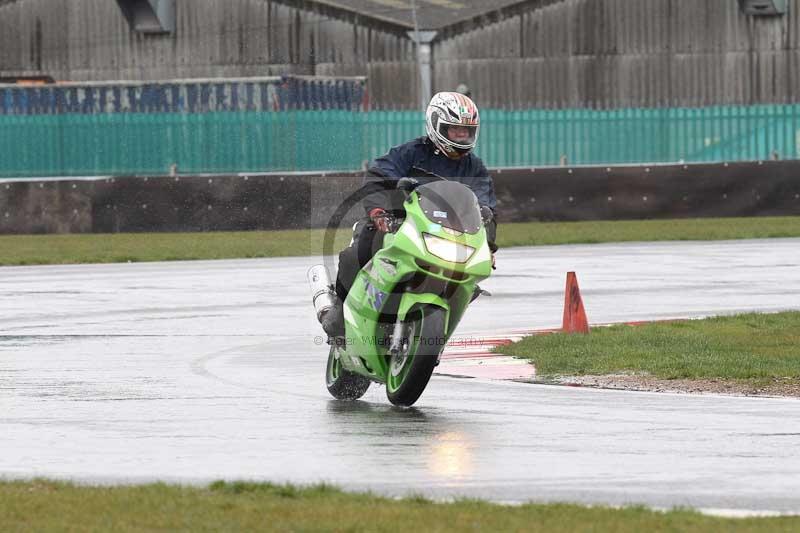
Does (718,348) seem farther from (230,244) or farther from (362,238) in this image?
(230,244)

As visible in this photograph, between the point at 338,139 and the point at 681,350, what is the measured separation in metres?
22.9

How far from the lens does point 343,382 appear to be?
12.6 m

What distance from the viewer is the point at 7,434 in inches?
421

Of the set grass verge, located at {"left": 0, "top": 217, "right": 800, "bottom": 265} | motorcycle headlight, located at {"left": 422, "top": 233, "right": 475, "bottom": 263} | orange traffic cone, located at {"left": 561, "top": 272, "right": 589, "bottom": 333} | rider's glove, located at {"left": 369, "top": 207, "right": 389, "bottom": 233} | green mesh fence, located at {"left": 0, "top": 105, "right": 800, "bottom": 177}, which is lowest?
orange traffic cone, located at {"left": 561, "top": 272, "right": 589, "bottom": 333}

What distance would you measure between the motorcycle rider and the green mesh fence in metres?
23.8

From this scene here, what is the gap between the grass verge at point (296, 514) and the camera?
7.69 meters

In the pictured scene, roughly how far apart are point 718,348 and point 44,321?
6948 mm

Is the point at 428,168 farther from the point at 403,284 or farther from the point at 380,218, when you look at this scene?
the point at 403,284

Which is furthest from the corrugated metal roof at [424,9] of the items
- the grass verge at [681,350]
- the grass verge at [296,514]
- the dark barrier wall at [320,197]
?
the grass verge at [296,514]

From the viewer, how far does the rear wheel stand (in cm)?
1255

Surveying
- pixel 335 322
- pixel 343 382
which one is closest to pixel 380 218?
pixel 335 322

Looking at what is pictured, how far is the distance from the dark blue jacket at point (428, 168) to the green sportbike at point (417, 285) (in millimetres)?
345

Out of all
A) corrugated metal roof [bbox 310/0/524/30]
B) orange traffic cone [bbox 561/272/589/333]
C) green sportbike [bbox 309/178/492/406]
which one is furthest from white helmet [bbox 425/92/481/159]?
corrugated metal roof [bbox 310/0/524/30]

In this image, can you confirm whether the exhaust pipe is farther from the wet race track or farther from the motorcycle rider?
the wet race track
